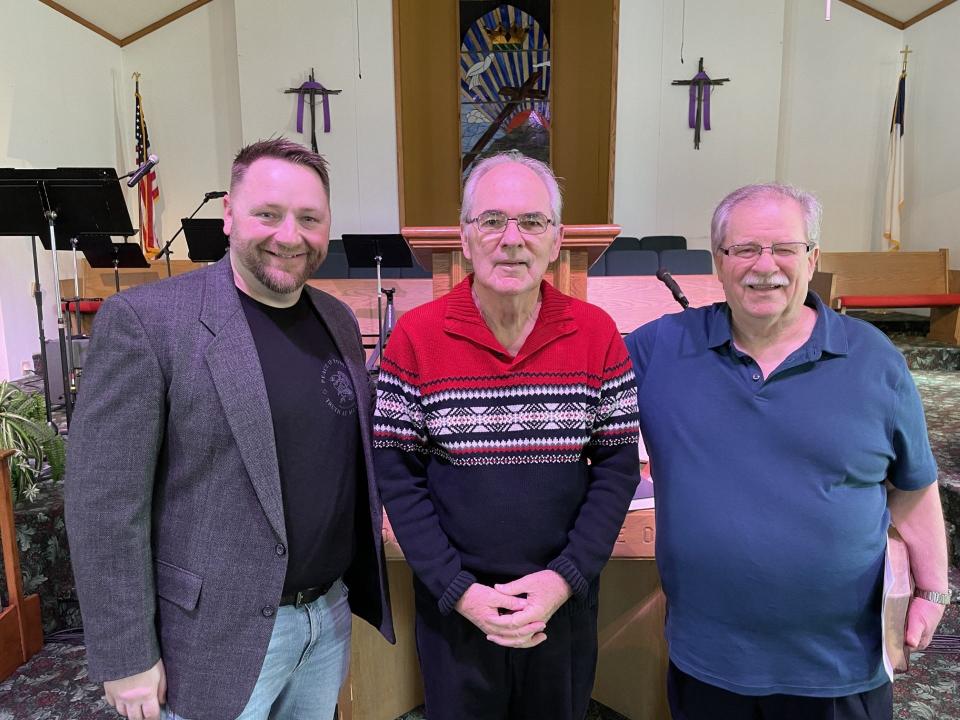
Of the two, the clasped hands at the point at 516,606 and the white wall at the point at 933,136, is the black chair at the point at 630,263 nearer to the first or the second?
the white wall at the point at 933,136

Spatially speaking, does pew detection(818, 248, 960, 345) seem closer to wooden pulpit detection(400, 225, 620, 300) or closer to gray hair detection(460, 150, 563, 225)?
wooden pulpit detection(400, 225, 620, 300)

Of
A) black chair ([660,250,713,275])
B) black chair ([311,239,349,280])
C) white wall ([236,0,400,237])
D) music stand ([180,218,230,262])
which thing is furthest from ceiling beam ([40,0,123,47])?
black chair ([660,250,713,275])

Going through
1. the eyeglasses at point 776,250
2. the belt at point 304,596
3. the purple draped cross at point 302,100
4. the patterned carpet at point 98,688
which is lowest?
the patterned carpet at point 98,688

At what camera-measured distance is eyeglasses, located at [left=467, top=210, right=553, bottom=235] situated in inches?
44.1

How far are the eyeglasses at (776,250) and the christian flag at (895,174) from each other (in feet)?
23.8

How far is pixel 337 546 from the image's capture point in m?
1.18

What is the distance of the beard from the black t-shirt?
67mm

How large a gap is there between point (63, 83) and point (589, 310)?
23.4 ft

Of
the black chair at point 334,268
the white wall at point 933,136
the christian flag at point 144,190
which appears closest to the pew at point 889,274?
the white wall at point 933,136

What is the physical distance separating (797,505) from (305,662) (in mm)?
963

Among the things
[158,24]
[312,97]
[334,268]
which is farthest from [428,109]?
[158,24]

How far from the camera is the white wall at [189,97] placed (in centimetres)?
743

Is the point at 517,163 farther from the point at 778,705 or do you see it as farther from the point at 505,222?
the point at 778,705

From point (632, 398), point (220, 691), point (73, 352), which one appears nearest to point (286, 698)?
point (220, 691)
